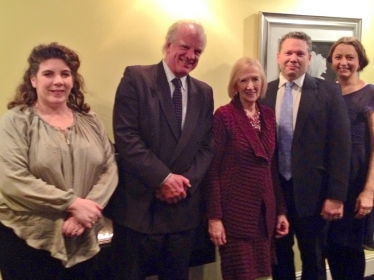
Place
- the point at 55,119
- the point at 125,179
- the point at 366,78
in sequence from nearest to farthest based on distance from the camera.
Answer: the point at 55,119 < the point at 125,179 < the point at 366,78

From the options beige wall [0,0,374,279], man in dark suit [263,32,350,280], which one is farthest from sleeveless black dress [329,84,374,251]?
beige wall [0,0,374,279]

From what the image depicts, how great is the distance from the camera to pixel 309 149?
2.06 metres

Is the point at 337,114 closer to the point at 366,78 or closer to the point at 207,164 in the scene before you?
the point at 207,164

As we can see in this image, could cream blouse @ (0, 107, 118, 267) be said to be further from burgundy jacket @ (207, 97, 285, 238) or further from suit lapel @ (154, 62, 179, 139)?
burgundy jacket @ (207, 97, 285, 238)

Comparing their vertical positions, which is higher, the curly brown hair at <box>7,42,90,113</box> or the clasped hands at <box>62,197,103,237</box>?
the curly brown hair at <box>7,42,90,113</box>

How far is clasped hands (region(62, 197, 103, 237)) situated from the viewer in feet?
5.27

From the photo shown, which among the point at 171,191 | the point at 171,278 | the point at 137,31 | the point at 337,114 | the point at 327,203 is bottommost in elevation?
the point at 171,278

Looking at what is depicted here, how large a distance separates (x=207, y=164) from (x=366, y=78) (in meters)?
1.85

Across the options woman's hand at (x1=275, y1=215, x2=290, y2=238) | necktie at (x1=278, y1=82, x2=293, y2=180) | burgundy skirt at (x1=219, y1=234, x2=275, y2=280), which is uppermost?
necktie at (x1=278, y1=82, x2=293, y2=180)

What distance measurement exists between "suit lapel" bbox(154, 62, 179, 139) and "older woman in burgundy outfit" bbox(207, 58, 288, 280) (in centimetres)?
25

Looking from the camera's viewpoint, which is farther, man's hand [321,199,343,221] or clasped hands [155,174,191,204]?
man's hand [321,199,343,221]

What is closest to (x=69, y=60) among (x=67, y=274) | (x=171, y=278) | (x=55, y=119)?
(x=55, y=119)

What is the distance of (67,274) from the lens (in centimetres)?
171

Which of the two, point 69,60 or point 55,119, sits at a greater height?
point 69,60
